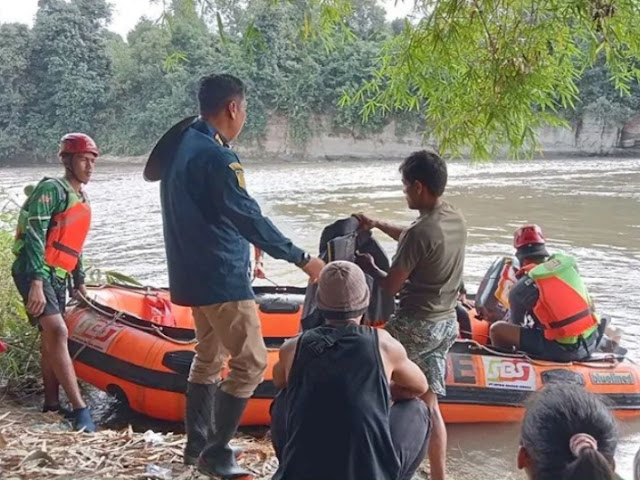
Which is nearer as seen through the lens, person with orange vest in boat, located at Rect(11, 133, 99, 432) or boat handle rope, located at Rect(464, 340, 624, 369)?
person with orange vest in boat, located at Rect(11, 133, 99, 432)

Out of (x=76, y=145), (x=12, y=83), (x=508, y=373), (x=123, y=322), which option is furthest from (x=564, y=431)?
(x=12, y=83)

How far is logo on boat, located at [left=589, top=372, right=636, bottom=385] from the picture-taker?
4527 mm

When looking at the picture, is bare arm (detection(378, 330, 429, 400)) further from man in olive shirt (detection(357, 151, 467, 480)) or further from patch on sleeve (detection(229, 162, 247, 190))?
patch on sleeve (detection(229, 162, 247, 190))

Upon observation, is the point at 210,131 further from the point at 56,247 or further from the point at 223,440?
the point at 56,247

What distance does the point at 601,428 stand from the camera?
1.53m

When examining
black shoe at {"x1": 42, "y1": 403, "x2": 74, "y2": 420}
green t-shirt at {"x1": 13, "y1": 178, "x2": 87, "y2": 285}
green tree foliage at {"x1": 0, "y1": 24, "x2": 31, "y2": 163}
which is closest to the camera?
green t-shirt at {"x1": 13, "y1": 178, "x2": 87, "y2": 285}

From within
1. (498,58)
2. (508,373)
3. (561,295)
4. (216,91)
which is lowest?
(508,373)

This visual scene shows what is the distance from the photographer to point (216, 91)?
111 inches

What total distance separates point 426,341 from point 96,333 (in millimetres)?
2391

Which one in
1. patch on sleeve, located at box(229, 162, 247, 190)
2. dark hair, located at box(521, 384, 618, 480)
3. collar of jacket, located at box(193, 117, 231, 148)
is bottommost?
dark hair, located at box(521, 384, 618, 480)

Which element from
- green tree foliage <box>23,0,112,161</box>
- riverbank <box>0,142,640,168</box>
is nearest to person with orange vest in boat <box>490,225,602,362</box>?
riverbank <box>0,142,640,168</box>

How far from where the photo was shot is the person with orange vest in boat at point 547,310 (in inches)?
170

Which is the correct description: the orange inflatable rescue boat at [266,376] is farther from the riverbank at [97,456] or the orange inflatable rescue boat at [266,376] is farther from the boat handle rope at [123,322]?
the riverbank at [97,456]

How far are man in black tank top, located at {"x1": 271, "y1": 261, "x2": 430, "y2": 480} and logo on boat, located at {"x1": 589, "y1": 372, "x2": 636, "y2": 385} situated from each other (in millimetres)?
2788
